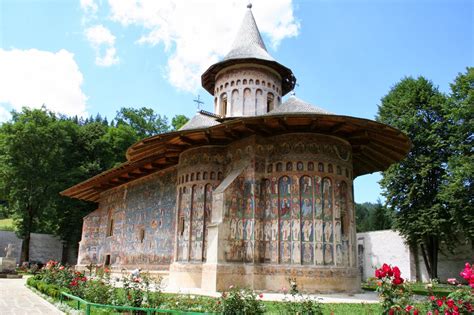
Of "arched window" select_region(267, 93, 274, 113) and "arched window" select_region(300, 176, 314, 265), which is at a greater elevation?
"arched window" select_region(267, 93, 274, 113)

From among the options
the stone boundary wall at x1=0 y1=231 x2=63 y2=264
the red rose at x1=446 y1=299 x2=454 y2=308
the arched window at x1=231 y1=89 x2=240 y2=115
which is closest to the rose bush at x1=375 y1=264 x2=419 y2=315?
the red rose at x1=446 y1=299 x2=454 y2=308

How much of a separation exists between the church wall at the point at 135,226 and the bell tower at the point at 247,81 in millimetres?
4198

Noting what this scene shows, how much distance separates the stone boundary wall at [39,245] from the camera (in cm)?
3322

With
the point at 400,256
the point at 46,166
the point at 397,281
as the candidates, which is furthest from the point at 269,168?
the point at 46,166

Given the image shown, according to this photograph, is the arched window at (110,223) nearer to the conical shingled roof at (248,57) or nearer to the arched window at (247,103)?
the conical shingled roof at (248,57)

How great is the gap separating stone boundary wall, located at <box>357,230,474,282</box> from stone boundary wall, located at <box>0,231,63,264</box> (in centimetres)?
2460

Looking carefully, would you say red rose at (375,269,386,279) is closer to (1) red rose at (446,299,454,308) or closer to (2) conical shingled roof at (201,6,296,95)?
(1) red rose at (446,299,454,308)

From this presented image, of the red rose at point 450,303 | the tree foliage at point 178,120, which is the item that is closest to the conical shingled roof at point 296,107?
the red rose at point 450,303

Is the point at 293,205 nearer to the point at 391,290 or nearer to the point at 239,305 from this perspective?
the point at 239,305

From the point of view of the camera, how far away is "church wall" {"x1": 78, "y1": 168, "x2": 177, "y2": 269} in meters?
18.0

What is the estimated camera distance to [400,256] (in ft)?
82.2

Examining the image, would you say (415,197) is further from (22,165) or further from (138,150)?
(22,165)

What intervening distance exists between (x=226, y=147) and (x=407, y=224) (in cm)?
1292

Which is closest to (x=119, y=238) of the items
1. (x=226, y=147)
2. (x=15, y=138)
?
(x=226, y=147)
